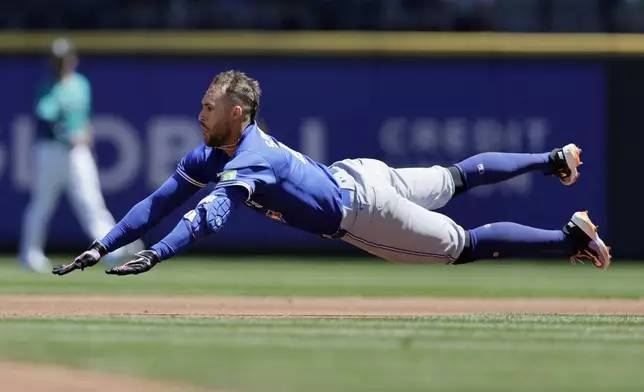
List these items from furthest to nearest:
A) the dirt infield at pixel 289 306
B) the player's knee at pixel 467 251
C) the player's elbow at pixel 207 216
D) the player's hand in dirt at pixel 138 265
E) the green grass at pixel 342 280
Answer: the green grass at pixel 342 280 < the dirt infield at pixel 289 306 < the player's knee at pixel 467 251 < the player's elbow at pixel 207 216 < the player's hand in dirt at pixel 138 265

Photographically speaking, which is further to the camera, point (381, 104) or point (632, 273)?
point (381, 104)

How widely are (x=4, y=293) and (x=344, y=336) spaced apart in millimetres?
4129

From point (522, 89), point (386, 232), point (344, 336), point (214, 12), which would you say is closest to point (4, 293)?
point (386, 232)

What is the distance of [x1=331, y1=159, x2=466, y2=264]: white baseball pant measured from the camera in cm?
748

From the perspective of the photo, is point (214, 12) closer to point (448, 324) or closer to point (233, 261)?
point (233, 261)

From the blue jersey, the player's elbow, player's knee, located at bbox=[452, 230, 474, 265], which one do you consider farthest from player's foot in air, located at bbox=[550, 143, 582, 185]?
the player's elbow

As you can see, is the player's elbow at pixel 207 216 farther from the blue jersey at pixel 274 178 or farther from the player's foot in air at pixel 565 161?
the player's foot in air at pixel 565 161

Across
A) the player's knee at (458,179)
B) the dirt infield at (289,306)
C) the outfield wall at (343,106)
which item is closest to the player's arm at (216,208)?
the dirt infield at (289,306)

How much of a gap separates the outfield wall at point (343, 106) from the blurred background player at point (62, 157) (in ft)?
5.54

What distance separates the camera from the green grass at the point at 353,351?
4.99 m

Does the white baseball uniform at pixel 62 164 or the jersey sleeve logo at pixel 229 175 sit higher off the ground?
the jersey sleeve logo at pixel 229 175

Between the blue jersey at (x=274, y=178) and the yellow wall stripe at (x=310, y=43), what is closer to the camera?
the blue jersey at (x=274, y=178)

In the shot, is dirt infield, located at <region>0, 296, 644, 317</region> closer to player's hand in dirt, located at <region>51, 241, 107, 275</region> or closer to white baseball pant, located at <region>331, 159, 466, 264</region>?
white baseball pant, located at <region>331, 159, 466, 264</region>

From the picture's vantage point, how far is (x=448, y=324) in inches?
282
